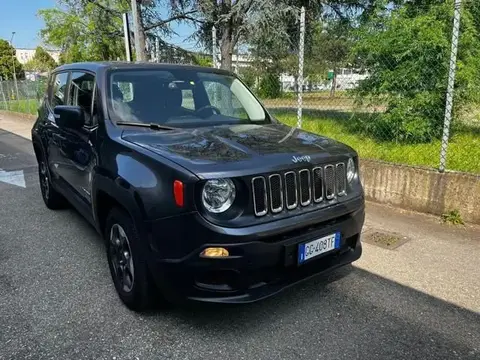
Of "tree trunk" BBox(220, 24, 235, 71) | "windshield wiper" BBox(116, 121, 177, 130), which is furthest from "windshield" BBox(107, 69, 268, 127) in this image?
"tree trunk" BBox(220, 24, 235, 71)

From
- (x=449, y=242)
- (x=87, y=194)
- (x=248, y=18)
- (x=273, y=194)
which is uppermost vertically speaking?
(x=248, y=18)

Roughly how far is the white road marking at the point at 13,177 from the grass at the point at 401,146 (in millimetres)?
4873

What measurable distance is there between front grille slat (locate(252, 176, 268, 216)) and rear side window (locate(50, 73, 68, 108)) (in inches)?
115

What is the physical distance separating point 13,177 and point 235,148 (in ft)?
20.2

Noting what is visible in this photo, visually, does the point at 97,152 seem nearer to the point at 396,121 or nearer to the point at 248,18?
the point at 396,121

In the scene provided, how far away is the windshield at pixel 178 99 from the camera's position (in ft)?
10.9

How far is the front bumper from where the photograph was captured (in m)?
2.33

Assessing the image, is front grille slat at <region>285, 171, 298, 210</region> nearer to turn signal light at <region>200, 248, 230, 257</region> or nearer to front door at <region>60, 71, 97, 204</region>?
turn signal light at <region>200, 248, 230, 257</region>

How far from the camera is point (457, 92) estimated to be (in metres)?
6.04

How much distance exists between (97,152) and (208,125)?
92 cm

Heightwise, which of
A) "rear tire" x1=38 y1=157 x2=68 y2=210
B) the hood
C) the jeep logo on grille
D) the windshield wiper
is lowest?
"rear tire" x1=38 y1=157 x2=68 y2=210

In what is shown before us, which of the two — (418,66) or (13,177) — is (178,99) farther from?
(13,177)

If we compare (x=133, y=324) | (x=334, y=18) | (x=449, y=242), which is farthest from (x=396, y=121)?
(x=334, y=18)

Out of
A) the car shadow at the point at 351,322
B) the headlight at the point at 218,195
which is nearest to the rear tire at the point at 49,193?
the car shadow at the point at 351,322
